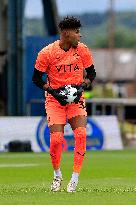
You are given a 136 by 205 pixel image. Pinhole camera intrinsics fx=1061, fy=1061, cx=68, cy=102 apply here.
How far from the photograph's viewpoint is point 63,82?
13273mm

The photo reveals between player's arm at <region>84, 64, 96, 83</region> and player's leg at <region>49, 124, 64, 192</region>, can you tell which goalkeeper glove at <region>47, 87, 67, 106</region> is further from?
player's arm at <region>84, 64, 96, 83</region>

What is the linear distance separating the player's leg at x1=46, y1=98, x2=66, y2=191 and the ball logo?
12.5 m

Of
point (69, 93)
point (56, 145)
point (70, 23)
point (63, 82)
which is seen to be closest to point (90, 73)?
point (63, 82)

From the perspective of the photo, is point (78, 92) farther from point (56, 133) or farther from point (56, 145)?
point (56, 145)

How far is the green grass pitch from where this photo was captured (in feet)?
38.3

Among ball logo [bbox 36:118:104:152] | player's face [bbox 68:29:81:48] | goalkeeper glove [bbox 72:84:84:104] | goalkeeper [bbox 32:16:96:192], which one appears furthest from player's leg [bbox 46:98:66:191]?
ball logo [bbox 36:118:104:152]

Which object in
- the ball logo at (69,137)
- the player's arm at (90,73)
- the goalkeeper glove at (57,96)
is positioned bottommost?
the ball logo at (69,137)

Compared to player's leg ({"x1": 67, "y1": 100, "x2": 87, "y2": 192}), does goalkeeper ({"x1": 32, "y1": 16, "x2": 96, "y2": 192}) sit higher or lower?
higher

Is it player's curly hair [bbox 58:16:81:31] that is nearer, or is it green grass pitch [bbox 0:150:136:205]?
green grass pitch [bbox 0:150:136:205]

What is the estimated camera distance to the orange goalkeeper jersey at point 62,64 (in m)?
13.2

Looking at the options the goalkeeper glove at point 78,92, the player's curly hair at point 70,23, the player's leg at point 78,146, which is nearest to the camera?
the player's leg at point 78,146

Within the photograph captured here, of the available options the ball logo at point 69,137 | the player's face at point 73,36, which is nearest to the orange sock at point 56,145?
the player's face at point 73,36

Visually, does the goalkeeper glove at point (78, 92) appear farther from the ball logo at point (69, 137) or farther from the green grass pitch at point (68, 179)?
the ball logo at point (69, 137)

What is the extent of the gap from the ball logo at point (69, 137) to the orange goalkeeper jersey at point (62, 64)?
491 inches
